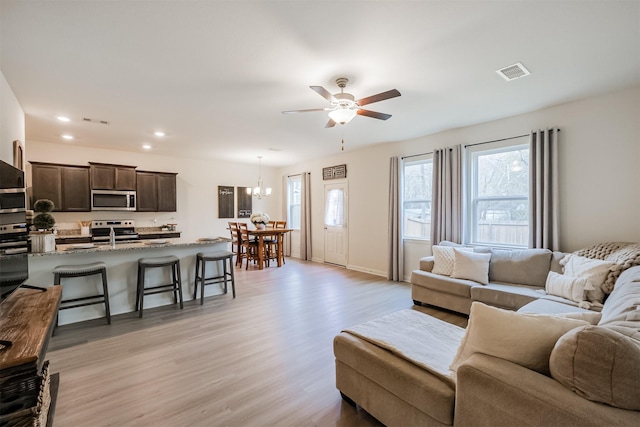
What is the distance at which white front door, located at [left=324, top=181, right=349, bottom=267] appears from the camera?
663cm

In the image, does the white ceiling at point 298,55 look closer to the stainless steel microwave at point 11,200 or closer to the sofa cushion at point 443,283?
the stainless steel microwave at point 11,200

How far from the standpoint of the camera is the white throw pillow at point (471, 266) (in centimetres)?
359

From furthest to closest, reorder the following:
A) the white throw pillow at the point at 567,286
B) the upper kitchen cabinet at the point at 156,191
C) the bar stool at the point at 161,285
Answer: the upper kitchen cabinet at the point at 156,191 → the bar stool at the point at 161,285 → the white throw pillow at the point at 567,286

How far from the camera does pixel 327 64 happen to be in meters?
2.57

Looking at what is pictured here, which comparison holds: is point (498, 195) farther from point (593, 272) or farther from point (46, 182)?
point (46, 182)

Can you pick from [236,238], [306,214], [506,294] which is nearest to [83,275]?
[236,238]

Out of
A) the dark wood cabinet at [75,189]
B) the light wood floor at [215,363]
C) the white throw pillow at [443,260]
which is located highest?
the dark wood cabinet at [75,189]

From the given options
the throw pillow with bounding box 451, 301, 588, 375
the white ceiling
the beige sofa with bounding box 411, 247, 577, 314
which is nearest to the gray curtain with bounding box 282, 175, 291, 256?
the white ceiling

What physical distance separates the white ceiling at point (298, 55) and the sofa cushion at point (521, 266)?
189 centimetres

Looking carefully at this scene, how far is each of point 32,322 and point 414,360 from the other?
84.5 inches

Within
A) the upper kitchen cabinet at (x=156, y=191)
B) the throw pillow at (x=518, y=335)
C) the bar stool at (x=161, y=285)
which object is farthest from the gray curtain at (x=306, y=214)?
the throw pillow at (x=518, y=335)

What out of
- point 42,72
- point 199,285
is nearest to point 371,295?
point 199,285

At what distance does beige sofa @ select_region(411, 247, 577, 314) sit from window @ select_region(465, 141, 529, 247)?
1.83 ft

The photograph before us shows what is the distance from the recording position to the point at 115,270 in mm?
3561
